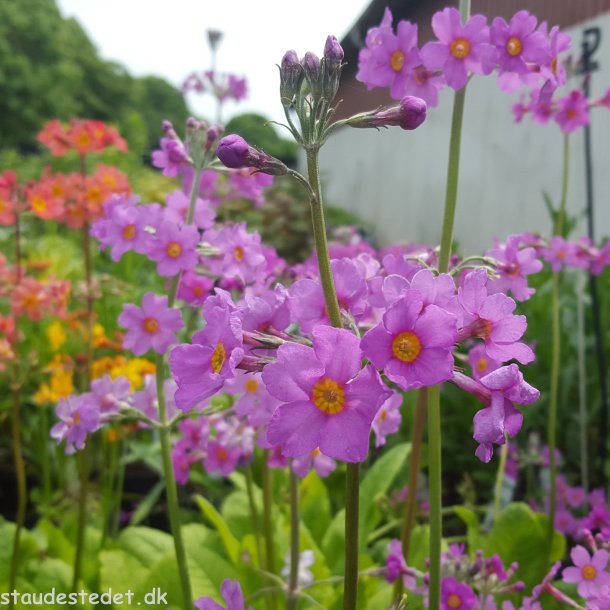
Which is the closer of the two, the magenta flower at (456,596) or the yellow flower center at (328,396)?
the yellow flower center at (328,396)

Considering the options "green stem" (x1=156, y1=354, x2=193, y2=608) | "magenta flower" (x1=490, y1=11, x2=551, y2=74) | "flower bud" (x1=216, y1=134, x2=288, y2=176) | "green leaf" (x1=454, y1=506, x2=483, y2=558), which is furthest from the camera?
"green leaf" (x1=454, y1=506, x2=483, y2=558)

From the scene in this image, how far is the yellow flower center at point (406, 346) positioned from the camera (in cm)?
77

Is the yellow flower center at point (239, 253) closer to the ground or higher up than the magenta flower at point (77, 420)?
higher up

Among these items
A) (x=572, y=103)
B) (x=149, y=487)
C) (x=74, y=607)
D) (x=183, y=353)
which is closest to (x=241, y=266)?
(x=183, y=353)

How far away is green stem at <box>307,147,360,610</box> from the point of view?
0.84m

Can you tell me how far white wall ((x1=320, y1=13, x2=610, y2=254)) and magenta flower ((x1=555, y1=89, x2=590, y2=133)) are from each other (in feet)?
10.1

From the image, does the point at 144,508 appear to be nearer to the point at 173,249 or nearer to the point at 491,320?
the point at 173,249

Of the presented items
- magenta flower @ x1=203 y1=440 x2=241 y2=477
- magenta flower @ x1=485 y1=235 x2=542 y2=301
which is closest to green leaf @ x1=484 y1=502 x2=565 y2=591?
magenta flower @ x1=203 y1=440 x2=241 y2=477

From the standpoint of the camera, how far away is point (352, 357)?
0.77 meters

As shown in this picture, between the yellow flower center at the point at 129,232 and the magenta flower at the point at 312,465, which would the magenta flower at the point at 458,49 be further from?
the magenta flower at the point at 312,465

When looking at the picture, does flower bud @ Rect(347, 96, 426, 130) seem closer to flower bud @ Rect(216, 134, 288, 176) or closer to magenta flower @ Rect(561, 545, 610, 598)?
flower bud @ Rect(216, 134, 288, 176)

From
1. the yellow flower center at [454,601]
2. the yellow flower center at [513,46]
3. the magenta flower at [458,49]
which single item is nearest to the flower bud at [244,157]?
the magenta flower at [458,49]

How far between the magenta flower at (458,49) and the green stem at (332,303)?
520 mm

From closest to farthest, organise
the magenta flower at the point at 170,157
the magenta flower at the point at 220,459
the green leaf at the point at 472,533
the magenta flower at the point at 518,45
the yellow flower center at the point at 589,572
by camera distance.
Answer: the magenta flower at the point at 518,45 → the yellow flower center at the point at 589,572 → the magenta flower at the point at 170,157 → the magenta flower at the point at 220,459 → the green leaf at the point at 472,533
